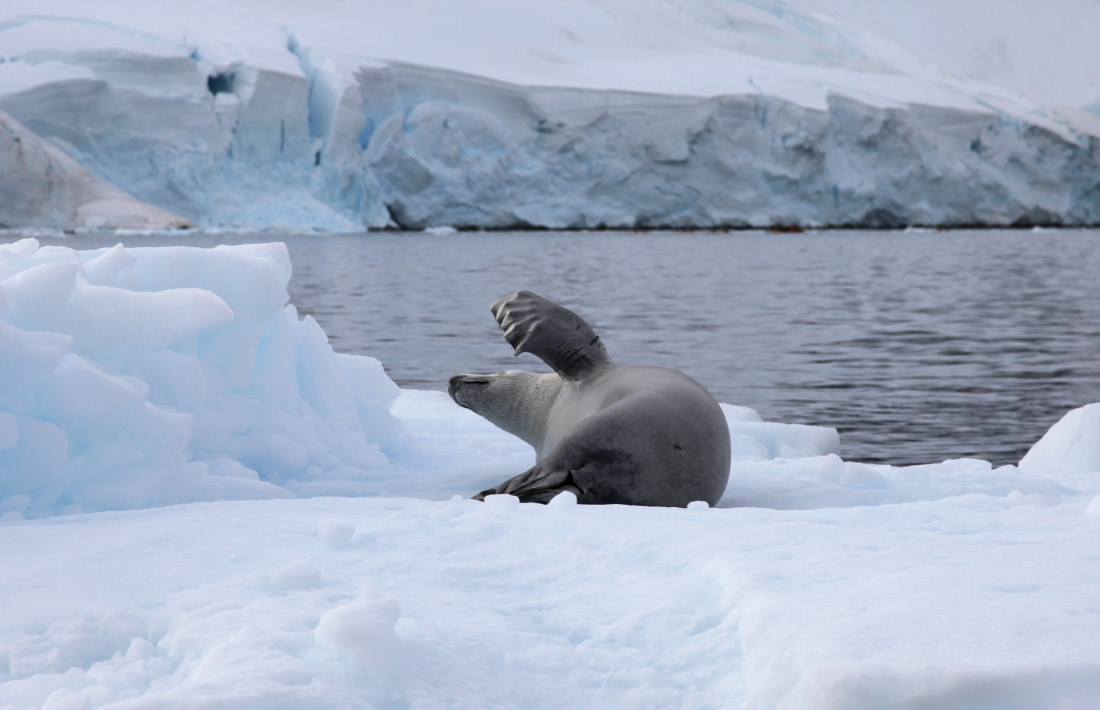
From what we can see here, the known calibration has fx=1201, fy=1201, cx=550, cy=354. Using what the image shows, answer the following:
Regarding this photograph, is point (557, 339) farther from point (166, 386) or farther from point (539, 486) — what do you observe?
point (166, 386)

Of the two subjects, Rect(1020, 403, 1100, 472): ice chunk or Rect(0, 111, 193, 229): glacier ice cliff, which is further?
Rect(0, 111, 193, 229): glacier ice cliff

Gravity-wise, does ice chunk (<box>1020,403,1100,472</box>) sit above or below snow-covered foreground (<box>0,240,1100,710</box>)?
below

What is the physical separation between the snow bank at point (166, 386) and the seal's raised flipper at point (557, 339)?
616 mm

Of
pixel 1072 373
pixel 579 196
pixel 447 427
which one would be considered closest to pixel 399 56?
pixel 579 196

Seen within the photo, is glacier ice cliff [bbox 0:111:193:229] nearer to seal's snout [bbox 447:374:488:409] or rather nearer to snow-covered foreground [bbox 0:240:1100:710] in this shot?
seal's snout [bbox 447:374:488:409]

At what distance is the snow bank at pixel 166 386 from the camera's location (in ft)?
9.20

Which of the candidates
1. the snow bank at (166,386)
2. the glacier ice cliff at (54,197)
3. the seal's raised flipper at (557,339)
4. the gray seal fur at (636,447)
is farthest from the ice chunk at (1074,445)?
the glacier ice cliff at (54,197)

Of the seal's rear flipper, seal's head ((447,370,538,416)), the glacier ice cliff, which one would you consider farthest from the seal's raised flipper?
the glacier ice cliff

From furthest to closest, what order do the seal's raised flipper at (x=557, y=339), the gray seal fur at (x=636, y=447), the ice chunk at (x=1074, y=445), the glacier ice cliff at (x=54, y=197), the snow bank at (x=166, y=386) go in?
the glacier ice cliff at (x=54, y=197)
the ice chunk at (x=1074, y=445)
the seal's raised flipper at (x=557, y=339)
the gray seal fur at (x=636, y=447)
the snow bank at (x=166, y=386)

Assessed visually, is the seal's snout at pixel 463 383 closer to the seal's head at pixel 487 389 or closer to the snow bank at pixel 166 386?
the seal's head at pixel 487 389

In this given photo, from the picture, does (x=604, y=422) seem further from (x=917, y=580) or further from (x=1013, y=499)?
(x=917, y=580)

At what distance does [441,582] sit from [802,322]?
911 centimetres

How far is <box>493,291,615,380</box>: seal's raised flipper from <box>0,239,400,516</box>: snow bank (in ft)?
2.02

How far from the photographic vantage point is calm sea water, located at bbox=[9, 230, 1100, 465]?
20.7ft
